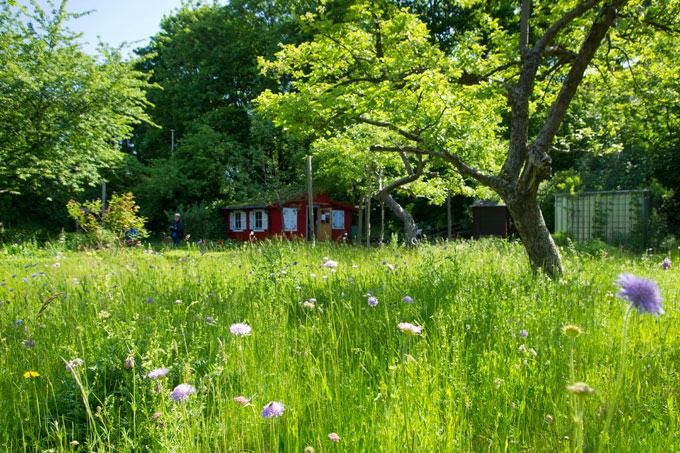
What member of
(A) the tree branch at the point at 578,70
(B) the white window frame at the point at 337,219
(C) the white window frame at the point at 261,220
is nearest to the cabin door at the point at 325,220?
(B) the white window frame at the point at 337,219

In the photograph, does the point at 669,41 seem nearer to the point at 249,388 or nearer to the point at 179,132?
the point at 249,388

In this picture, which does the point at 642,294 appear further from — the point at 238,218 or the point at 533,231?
the point at 238,218

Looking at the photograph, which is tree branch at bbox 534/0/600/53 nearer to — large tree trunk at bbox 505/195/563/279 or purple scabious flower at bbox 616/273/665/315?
large tree trunk at bbox 505/195/563/279

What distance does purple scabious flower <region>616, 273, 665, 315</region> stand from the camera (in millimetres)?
1316

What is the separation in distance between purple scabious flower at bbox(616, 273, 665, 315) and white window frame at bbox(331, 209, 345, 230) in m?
28.1

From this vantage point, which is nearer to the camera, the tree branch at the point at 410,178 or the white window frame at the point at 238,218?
the tree branch at the point at 410,178

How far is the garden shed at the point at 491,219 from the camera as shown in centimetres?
2258

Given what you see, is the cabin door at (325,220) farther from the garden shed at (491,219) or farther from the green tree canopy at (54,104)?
the green tree canopy at (54,104)

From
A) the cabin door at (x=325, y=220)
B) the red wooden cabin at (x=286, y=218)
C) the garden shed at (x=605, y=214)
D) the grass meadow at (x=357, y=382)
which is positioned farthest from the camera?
the cabin door at (x=325, y=220)

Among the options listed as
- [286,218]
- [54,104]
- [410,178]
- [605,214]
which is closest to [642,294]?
[410,178]

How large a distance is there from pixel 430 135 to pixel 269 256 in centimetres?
300

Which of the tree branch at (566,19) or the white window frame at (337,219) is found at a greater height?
the tree branch at (566,19)

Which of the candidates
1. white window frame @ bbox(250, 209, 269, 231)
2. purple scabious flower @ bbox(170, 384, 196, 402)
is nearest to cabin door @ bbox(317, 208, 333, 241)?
white window frame @ bbox(250, 209, 269, 231)

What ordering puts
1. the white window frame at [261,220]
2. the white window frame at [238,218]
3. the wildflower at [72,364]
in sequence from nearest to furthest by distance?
the wildflower at [72,364]
the white window frame at [261,220]
the white window frame at [238,218]
